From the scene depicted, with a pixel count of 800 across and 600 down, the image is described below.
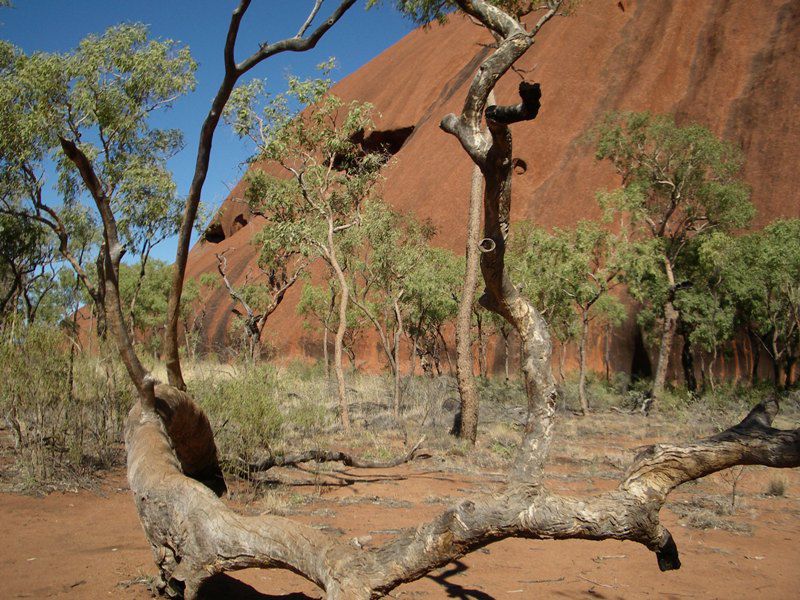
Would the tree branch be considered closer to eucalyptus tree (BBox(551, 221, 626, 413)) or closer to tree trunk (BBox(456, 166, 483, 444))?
tree trunk (BBox(456, 166, 483, 444))

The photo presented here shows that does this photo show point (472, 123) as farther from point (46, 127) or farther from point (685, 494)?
point (46, 127)

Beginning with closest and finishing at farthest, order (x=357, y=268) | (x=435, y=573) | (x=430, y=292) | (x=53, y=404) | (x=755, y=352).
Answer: (x=435, y=573), (x=53, y=404), (x=357, y=268), (x=430, y=292), (x=755, y=352)

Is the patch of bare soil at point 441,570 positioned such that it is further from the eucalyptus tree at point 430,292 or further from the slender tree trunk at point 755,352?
the slender tree trunk at point 755,352

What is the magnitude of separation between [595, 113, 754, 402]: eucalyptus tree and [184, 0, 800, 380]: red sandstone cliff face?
7.61 m

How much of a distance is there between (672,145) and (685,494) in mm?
16296

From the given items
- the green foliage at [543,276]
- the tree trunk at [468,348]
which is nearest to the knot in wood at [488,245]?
the tree trunk at [468,348]

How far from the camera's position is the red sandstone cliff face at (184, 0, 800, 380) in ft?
102

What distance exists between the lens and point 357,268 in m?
18.1

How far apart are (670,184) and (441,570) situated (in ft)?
63.7

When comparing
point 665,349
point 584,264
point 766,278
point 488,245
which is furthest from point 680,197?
point 488,245

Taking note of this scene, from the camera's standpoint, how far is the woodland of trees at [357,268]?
9.95 feet

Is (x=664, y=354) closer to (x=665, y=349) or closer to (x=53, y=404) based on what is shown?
(x=665, y=349)

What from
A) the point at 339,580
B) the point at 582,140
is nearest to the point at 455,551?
the point at 339,580

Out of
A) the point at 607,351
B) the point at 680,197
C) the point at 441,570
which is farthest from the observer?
the point at 607,351
